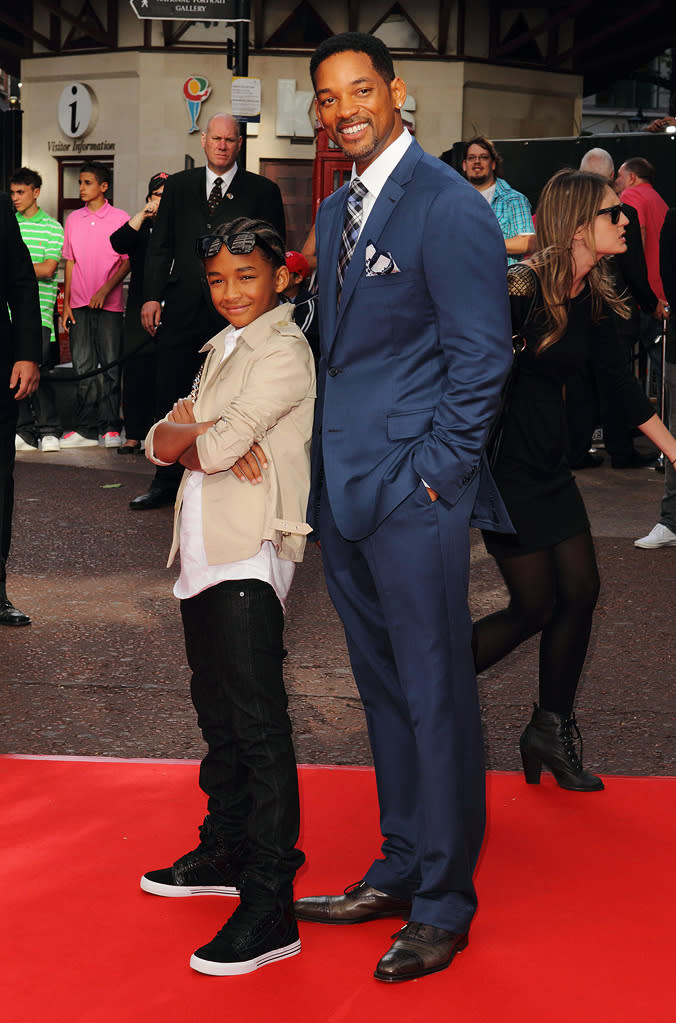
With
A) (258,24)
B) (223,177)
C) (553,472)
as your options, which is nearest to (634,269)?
(223,177)

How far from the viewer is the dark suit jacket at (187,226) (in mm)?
7375

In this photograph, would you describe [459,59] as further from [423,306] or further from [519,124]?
[423,306]

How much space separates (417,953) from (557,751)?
1.20m

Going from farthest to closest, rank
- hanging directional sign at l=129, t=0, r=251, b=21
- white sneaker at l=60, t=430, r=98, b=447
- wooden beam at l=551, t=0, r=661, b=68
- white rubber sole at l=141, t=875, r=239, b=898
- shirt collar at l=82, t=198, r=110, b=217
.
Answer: wooden beam at l=551, t=0, r=661, b=68
white sneaker at l=60, t=430, r=98, b=447
shirt collar at l=82, t=198, r=110, b=217
hanging directional sign at l=129, t=0, r=251, b=21
white rubber sole at l=141, t=875, r=239, b=898

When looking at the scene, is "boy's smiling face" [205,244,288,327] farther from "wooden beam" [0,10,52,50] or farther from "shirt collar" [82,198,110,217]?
"wooden beam" [0,10,52,50]

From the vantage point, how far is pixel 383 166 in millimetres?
2658

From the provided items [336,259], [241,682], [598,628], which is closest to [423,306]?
[336,259]

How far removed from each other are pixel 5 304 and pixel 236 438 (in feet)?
9.41

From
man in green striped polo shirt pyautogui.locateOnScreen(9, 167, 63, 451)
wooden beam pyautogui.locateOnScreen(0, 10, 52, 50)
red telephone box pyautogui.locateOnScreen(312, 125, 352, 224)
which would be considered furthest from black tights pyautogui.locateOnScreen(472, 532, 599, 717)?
Answer: wooden beam pyautogui.locateOnScreen(0, 10, 52, 50)

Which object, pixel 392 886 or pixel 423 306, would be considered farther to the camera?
pixel 392 886

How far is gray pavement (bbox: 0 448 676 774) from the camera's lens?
4.14m

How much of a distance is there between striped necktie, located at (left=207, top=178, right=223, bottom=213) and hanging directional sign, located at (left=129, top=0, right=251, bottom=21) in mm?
2923

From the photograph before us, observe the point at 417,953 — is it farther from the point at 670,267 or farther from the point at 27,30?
the point at 27,30

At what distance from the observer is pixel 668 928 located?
2.80 m
